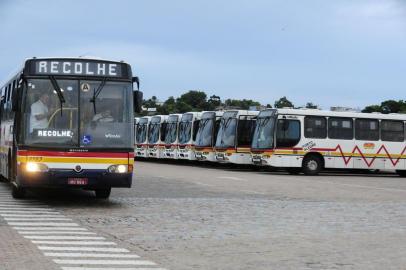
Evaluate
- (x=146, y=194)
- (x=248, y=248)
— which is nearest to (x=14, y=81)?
(x=146, y=194)

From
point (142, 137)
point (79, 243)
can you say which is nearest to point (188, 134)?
point (142, 137)

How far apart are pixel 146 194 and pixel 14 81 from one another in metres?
4.39

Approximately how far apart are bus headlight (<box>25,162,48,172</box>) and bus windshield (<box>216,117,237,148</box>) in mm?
22649

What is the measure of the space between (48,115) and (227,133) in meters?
23.0

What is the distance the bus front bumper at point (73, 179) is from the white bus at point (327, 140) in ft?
58.8

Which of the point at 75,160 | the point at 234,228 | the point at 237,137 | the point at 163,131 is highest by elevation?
the point at 163,131

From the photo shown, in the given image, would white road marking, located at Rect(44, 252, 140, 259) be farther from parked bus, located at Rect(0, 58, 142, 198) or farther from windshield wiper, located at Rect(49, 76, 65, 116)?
windshield wiper, located at Rect(49, 76, 65, 116)

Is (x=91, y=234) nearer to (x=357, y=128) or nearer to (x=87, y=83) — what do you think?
(x=87, y=83)

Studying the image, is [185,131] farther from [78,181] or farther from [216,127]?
[78,181]

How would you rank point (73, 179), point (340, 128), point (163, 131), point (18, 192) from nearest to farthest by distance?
point (73, 179)
point (18, 192)
point (340, 128)
point (163, 131)

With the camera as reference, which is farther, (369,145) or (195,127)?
(195,127)

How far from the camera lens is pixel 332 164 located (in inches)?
1323

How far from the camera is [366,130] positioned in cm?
3481

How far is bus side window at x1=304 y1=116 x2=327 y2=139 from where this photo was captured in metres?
33.1
